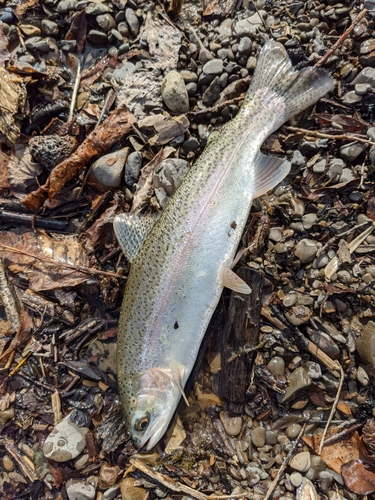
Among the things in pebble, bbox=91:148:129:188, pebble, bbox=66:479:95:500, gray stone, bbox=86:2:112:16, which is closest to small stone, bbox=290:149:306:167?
pebble, bbox=91:148:129:188

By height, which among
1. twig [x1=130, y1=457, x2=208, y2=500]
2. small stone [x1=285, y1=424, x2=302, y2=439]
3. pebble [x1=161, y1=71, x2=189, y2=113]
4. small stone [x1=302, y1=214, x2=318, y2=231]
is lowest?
twig [x1=130, y1=457, x2=208, y2=500]

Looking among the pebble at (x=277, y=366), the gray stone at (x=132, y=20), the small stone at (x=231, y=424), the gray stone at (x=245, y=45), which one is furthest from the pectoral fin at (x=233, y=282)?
the gray stone at (x=132, y=20)

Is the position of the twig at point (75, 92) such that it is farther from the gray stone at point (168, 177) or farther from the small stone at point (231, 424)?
the small stone at point (231, 424)

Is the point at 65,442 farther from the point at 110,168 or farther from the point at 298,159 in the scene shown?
the point at 298,159

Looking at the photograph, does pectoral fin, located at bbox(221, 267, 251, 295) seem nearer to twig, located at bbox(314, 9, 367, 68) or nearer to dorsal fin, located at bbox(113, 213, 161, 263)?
dorsal fin, located at bbox(113, 213, 161, 263)

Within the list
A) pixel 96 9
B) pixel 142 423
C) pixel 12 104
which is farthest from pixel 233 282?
pixel 96 9

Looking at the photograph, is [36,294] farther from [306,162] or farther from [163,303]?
[306,162]

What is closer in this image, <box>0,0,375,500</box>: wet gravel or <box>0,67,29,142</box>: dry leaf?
<box>0,0,375,500</box>: wet gravel

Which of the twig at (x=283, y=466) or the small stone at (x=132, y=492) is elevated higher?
the twig at (x=283, y=466)
